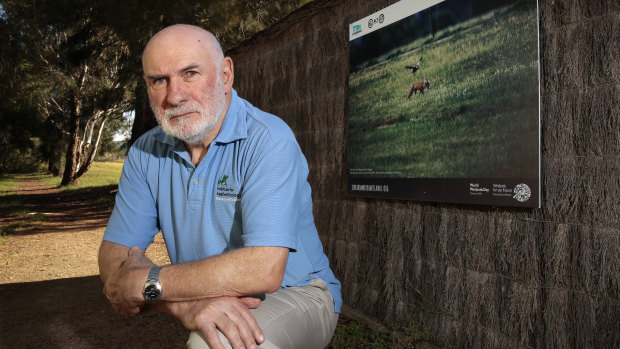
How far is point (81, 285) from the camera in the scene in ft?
18.7

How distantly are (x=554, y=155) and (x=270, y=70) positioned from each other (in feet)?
11.8

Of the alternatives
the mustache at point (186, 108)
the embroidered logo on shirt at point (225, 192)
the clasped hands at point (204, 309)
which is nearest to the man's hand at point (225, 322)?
the clasped hands at point (204, 309)

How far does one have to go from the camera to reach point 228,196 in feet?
6.44

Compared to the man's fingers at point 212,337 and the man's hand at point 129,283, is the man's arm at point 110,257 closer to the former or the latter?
the man's hand at point 129,283

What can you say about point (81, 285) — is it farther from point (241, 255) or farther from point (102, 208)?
point (102, 208)

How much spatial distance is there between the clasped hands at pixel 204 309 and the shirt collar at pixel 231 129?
574 mm

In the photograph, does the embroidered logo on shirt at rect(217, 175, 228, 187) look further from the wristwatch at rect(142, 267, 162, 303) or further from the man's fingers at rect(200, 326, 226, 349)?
the man's fingers at rect(200, 326, 226, 349)

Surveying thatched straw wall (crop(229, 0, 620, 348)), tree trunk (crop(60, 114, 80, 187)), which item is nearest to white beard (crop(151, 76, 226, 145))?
thatched straw wall (crop(229, 0, 620, 348))

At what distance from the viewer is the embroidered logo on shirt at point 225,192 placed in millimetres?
1945

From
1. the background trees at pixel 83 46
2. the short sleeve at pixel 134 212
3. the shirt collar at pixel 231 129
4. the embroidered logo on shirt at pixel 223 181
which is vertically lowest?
the short sleeve at pixel 134 212

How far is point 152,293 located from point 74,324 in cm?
313

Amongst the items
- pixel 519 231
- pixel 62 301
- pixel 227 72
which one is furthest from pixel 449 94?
pixel 62 301

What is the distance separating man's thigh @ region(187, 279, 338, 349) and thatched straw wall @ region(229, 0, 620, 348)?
1.41 meters

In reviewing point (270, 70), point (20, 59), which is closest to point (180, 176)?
point (270, 70)
